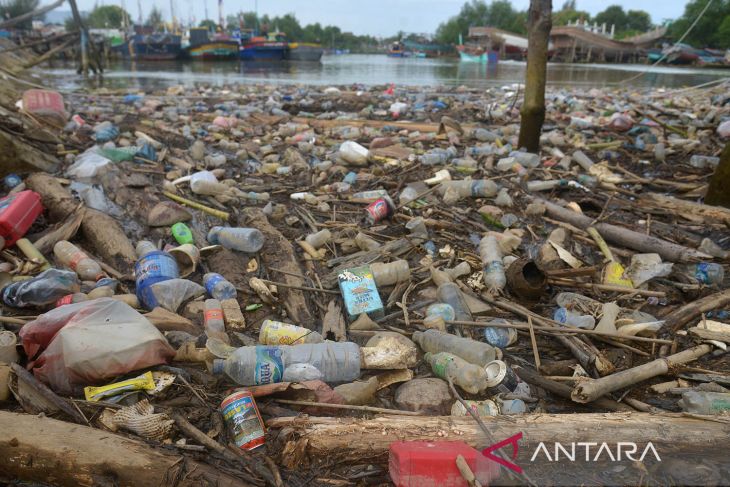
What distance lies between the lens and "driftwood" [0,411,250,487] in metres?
1.45

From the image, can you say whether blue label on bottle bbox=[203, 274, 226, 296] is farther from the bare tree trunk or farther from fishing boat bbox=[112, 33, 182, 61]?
fishing boat bbox=[112, 33, 182, 61]

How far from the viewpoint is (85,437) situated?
1511 mm

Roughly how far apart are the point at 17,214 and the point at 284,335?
7.16 feet

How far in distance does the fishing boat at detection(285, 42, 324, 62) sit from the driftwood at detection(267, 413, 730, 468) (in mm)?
40566

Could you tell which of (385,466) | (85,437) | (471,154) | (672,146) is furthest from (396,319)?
(672,146)

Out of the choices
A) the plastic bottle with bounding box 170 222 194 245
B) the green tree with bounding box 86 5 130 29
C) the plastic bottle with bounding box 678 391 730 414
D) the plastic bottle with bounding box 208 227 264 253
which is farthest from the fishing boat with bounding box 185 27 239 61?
the green tree with bounding box 86 5 130 29

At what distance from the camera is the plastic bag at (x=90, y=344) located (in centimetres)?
176

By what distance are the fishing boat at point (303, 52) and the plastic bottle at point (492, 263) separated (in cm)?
3892

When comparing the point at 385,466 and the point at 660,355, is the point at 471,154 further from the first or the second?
the point at 385,466

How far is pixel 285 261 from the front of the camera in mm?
3215

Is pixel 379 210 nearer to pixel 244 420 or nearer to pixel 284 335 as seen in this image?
pixel 284 335

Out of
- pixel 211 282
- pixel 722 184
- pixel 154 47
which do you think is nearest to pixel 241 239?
pixel 211 282

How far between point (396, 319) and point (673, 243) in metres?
2.34

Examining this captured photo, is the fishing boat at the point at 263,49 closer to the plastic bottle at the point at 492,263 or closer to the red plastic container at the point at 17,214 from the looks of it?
the red plastic container at the point at 17,214
